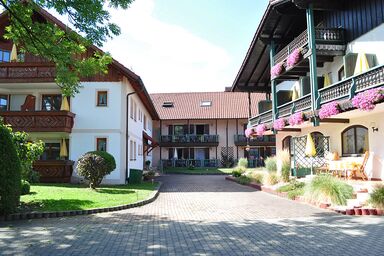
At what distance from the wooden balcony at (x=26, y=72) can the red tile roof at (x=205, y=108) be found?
865 inches

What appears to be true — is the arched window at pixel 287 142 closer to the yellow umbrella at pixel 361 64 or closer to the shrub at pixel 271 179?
the shrub at pixel 271 179

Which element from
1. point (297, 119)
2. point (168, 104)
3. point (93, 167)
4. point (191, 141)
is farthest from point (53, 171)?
point (168, 104)

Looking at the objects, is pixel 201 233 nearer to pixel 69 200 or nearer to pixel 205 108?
pixel 69 200

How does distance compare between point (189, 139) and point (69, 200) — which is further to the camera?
point (189, 139)

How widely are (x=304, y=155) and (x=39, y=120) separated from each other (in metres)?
13.8

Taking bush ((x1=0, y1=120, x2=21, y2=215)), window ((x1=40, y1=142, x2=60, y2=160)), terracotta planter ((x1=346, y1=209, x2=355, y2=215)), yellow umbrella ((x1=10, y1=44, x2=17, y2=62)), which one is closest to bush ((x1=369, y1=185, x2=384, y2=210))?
terracotta planter ((x1=346, y1=209, x2=355, y2=215))

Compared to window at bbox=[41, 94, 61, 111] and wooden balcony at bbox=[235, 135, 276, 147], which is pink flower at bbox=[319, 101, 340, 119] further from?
wooden balcony at bbox=[235, 135, 276, 147]

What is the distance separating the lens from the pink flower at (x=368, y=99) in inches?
427

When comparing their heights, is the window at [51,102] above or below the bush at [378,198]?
above

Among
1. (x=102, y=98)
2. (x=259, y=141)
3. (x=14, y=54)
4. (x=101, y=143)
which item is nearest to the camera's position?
(x=101, y=143)

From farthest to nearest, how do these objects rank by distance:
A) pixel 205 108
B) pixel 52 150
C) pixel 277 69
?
pixel 205 108 < pixel 52 150 < pixel 277 69

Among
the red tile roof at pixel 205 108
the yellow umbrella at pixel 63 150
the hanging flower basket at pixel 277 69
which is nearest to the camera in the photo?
the hanging flower basket at pixel 277 69

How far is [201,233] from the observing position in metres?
7.81

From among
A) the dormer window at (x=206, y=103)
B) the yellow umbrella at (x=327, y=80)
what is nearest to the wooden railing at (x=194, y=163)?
the dormer window at (x=206, y=103)
